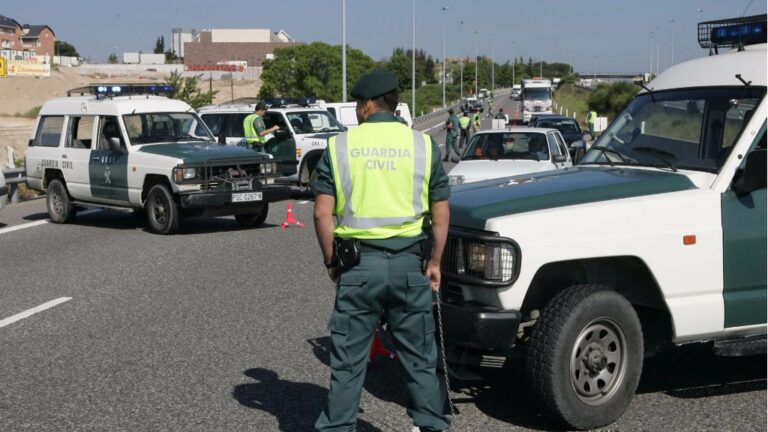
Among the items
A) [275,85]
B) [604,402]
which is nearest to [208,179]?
[604,402]

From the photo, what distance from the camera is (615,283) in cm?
644

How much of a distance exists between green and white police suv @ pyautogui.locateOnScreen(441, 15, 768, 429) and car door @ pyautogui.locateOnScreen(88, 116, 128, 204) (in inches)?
420

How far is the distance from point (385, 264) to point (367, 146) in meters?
0.56

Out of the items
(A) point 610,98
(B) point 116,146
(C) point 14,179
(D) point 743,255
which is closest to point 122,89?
(B) point 116,146

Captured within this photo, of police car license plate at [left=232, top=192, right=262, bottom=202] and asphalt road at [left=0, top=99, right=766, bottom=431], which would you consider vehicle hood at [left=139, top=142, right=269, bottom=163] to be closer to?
police car license plate at [left=232, top=192, right=262, bottom=202]

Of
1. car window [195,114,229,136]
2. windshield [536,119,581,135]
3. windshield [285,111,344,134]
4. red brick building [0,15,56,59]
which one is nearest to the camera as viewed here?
windshield [285,111,344,134]

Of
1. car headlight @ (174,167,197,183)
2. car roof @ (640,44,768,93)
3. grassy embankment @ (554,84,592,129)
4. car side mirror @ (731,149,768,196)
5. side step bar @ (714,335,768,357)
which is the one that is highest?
grassy embankment @ (554,84,592,129)

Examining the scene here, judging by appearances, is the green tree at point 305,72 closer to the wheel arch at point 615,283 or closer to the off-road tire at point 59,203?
the off-road tire at point 59,203

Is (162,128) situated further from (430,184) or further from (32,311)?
(430,184)

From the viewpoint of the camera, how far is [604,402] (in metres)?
5.95

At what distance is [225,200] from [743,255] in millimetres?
10577

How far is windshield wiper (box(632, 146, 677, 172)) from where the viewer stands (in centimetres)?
673

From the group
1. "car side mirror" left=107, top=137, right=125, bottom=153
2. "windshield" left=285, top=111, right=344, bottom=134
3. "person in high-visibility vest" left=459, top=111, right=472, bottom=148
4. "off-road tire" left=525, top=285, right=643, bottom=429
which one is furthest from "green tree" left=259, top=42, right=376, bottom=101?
"off-road tire" left=525, top=285, right=643, bottom=429

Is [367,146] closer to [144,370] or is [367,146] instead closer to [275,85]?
[144,370]
